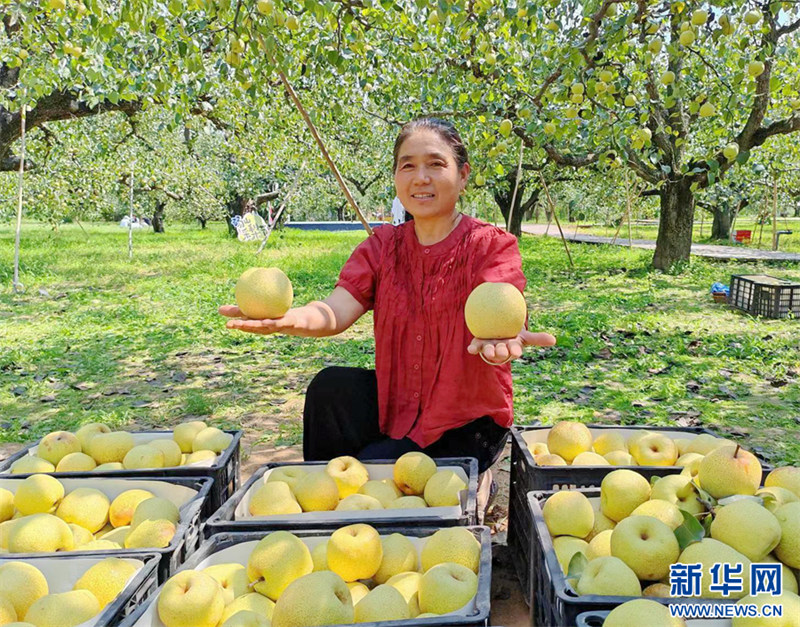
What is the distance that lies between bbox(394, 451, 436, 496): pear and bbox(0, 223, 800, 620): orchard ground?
0.91 metres

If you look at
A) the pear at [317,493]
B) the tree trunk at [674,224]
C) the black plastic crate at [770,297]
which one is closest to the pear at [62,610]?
the pear at [317,493]

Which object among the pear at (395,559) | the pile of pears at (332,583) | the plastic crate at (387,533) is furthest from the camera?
the pear at (395,559)

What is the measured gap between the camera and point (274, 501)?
6.40ft

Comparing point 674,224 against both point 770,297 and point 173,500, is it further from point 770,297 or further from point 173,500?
point 173,500

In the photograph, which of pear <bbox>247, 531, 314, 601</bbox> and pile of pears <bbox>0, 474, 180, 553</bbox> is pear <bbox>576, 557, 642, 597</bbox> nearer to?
pear <bbox>247, 531, 314, 601</bbox>

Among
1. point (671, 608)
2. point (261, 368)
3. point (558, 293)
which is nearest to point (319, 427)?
point (671, 608)

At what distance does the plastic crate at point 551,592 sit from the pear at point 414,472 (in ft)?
1.21

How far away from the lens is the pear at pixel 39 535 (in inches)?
70.7

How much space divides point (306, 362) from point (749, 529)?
4787mm

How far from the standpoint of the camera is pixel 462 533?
1.64 meters

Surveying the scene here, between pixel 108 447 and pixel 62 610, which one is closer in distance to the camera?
pixel 62 610

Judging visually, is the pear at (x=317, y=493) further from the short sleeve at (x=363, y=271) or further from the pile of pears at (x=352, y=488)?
the short sleeve at (x=363, y=271)

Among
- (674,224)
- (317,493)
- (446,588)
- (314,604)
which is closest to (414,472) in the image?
(317,493)

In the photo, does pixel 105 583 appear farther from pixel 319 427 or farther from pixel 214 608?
pixel 319 427
